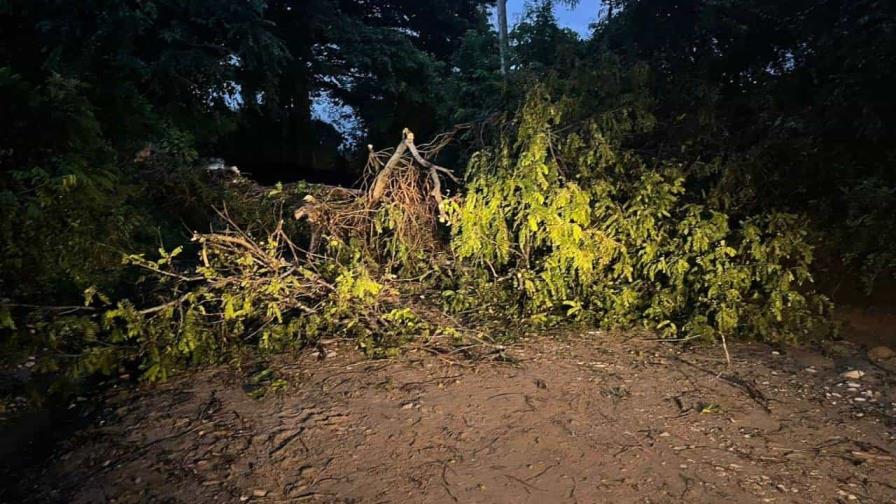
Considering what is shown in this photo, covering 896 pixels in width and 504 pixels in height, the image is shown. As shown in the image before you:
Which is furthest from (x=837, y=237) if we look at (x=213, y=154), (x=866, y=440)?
(x=213, y=154)

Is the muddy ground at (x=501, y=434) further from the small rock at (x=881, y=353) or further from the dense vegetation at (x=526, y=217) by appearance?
the dense vegetation at (x=526, y=217)

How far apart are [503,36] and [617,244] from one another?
11317mm

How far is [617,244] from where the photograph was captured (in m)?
5.50

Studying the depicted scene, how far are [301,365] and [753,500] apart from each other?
3.07 meters

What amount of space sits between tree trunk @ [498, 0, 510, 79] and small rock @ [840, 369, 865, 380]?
9.18 metres

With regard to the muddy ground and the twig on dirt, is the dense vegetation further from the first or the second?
the twig on dirt

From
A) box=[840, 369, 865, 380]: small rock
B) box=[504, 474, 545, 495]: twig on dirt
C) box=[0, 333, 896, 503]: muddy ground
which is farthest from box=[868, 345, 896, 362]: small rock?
box=[504, 474, 545, 495]: twig on dirt

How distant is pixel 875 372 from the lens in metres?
4.44

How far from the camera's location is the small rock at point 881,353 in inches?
184

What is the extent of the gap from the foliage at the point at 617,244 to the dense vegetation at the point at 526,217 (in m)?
0.02

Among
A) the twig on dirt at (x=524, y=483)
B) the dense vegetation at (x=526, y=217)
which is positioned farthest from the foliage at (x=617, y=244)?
the twig on dirt at (x=524, y=483)

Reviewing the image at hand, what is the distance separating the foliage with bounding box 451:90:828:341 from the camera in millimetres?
5125

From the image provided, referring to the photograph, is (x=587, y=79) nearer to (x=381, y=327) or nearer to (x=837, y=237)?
(x=837, y=237)

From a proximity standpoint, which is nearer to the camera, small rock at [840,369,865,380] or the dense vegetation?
small rock at [840,369,865,380]
